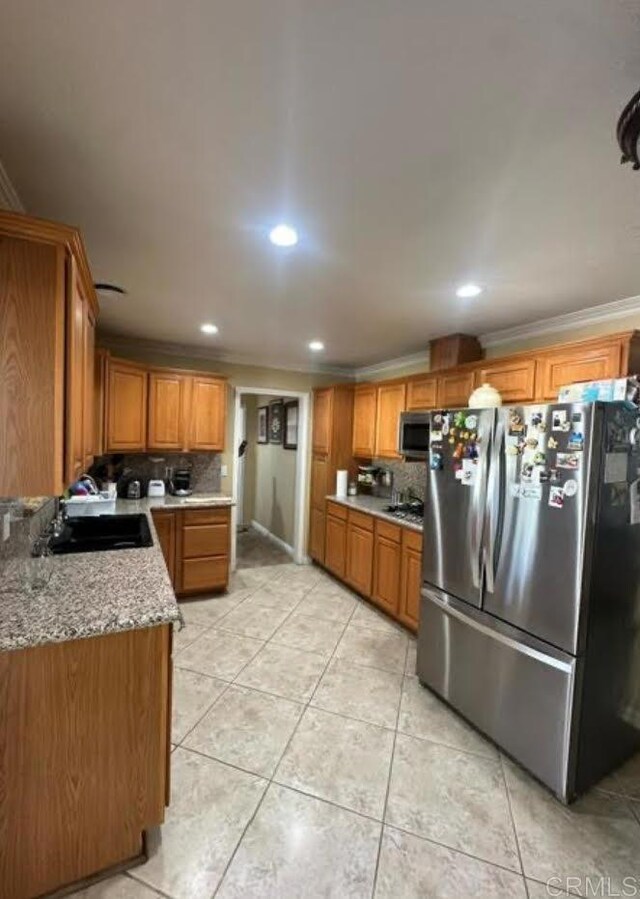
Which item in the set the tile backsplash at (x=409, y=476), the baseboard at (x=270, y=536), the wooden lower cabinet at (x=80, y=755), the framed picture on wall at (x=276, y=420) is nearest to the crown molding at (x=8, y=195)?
the wooden lower cabinet at (x=80, y=755)

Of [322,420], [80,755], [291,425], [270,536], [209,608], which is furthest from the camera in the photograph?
[270,536]

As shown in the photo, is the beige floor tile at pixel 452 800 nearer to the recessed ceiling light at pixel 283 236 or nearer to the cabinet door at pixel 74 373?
the cabinet door at pixel 74 373

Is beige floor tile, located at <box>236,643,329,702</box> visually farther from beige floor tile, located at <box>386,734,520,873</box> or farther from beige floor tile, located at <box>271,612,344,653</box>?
beige floor tile, located at <box>386,734,520,873</box>

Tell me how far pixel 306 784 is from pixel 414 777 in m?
0.52

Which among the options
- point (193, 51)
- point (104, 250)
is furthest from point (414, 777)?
point (104, 250)

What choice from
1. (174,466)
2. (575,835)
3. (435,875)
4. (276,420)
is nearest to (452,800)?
(435,875)

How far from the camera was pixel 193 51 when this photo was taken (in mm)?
965

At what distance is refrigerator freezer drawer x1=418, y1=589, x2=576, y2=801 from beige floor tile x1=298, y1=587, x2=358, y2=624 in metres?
1.11

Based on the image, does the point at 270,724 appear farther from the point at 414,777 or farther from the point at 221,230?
the point at 221,230

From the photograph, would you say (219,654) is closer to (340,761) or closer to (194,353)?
(340,761)

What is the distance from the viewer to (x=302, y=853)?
59.9 inches

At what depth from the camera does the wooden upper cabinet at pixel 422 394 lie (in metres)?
3.40

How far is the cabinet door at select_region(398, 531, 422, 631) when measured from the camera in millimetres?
3146

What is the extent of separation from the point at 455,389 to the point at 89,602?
2.79 m
